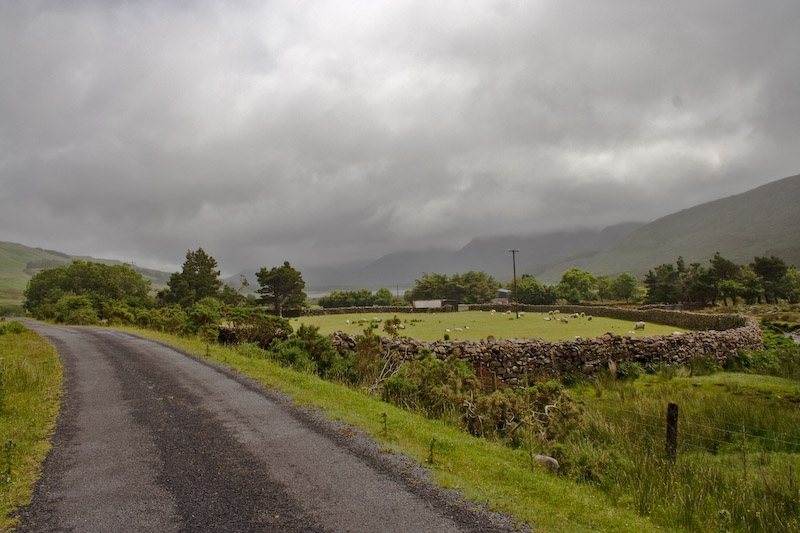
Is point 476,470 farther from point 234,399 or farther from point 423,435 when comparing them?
point 234,399

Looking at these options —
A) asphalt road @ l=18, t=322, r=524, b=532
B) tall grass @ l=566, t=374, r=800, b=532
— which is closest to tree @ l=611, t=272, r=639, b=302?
tall grass @ l=566, t=374, r=800, b=532

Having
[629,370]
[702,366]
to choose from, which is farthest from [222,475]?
[702,366]

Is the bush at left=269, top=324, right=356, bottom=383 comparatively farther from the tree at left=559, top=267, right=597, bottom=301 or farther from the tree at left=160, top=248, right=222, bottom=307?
the tree at left=559, top=267, right=597, bottom=301

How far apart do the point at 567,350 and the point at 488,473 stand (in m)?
17.0

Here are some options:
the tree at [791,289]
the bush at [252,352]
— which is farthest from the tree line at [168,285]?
the tree at [791,289]

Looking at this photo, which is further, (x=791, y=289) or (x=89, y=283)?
(x=791, y=289)

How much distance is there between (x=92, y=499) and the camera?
621cm

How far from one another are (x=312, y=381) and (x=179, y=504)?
8345 millimetres

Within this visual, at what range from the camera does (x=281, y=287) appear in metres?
89.3

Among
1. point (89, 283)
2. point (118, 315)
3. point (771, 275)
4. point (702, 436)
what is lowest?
point (702, 436)

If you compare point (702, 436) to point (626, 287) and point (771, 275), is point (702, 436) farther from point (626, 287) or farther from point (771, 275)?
point (626, 287)

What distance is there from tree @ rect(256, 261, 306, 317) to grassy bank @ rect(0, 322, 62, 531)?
70.0 metres

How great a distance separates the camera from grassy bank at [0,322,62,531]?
6461 mm

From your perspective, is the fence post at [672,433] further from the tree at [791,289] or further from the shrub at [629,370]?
the tree at [791,289]
